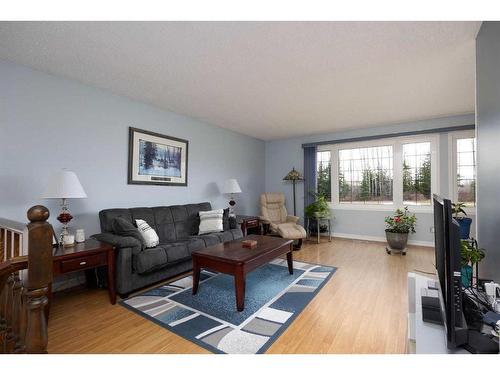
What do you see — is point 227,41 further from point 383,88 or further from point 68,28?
point 383,88

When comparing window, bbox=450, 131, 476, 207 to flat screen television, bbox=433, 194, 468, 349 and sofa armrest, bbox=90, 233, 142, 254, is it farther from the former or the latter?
sofa armrest, bbox=90, 233, 142, 254

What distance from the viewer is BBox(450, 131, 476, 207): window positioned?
156 inches

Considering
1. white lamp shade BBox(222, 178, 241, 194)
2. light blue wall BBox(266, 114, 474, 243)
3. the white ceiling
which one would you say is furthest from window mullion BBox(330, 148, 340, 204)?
white lamp shade BBox(222, 178, 241, 194)

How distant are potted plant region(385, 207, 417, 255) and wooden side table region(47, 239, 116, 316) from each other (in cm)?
406

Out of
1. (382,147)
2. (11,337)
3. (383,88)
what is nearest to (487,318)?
(11,337)

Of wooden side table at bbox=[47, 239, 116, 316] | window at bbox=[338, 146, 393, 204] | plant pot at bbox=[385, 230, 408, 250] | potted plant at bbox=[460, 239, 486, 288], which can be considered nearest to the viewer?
potted plant at bbox=[460, 239, 486, 288]

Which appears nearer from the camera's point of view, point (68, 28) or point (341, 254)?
point (68, 28)

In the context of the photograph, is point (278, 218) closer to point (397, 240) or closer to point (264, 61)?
point (397, 240)

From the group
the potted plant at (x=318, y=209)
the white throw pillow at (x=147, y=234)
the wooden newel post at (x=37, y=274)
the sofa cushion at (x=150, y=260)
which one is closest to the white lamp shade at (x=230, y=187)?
the potted plant at (x=318, y=209)

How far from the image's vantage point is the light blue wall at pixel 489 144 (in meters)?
1.48

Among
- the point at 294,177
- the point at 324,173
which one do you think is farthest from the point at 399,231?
the point at 294,177

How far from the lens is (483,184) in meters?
1.76

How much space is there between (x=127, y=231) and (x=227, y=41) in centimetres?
211

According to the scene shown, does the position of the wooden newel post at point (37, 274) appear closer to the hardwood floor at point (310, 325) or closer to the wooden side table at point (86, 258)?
the hardwood floor at point (310, 325)
